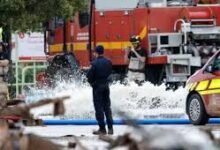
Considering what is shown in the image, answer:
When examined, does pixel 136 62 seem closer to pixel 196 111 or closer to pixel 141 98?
pixel 141 98

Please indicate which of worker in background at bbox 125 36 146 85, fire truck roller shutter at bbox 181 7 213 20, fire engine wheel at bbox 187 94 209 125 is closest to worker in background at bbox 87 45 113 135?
fire engine wheel at bbox 187 94 209 125

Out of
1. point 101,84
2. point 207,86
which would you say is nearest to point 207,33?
point 207,86

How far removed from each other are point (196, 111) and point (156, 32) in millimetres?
7326

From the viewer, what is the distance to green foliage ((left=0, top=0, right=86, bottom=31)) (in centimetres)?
2325

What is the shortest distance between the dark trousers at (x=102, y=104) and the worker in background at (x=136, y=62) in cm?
818

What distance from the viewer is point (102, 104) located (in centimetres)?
1576

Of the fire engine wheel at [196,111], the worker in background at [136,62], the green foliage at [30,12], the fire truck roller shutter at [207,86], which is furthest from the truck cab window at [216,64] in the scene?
the green foliage at [30,12]

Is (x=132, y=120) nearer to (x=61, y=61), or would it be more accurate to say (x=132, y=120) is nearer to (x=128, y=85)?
(x=128, y=85)

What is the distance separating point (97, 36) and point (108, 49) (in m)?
0.55

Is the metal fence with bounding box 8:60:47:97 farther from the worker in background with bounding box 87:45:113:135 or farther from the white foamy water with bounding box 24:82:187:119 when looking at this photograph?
the worker in background with bounding box 87:45:113:135

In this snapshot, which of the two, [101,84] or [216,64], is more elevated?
[216,64]

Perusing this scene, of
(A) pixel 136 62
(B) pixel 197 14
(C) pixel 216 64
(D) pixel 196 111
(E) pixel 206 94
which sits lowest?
(D) pixel 196 111

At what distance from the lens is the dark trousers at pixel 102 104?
15594 mm

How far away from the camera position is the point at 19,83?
91.5ft
